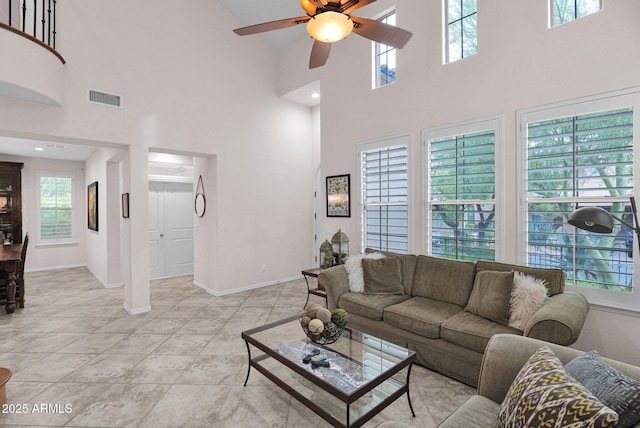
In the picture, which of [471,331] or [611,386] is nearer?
[611,386]

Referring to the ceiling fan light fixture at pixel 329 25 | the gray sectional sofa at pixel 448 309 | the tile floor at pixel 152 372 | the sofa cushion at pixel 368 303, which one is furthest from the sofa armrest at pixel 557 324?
the ceiling fan light fixture at pixel 329 25

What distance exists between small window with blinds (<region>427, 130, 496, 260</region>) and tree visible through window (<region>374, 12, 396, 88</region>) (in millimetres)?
1219

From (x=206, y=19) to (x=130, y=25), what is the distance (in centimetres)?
119

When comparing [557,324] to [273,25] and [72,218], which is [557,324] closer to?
[273,25]

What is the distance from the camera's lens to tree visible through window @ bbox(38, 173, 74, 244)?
7527mm

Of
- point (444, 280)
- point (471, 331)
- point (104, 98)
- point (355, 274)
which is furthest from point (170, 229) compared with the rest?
point (471, 331)

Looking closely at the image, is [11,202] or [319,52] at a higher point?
[319,52]

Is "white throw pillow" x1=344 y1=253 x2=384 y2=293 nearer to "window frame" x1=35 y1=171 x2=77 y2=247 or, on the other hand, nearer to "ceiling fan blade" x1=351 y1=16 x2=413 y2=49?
Answer: "ceiling fan blade" x1=351 y1=16 x2=413 y2=49

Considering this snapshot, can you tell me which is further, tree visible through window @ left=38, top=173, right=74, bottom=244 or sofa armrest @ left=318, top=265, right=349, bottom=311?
tree visible through window @ left=38, top=173, right=74, bottom=244

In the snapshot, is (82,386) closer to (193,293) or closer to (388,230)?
(193,293)

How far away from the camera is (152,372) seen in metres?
2.81

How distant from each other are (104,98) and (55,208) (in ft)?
17.6

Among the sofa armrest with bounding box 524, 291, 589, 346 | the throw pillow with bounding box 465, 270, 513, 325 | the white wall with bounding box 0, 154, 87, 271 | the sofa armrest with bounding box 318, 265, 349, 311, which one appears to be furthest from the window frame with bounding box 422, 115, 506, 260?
the white wall with bounding box 0, 154, 87, 271

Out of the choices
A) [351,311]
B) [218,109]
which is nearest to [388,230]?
[351,311]
